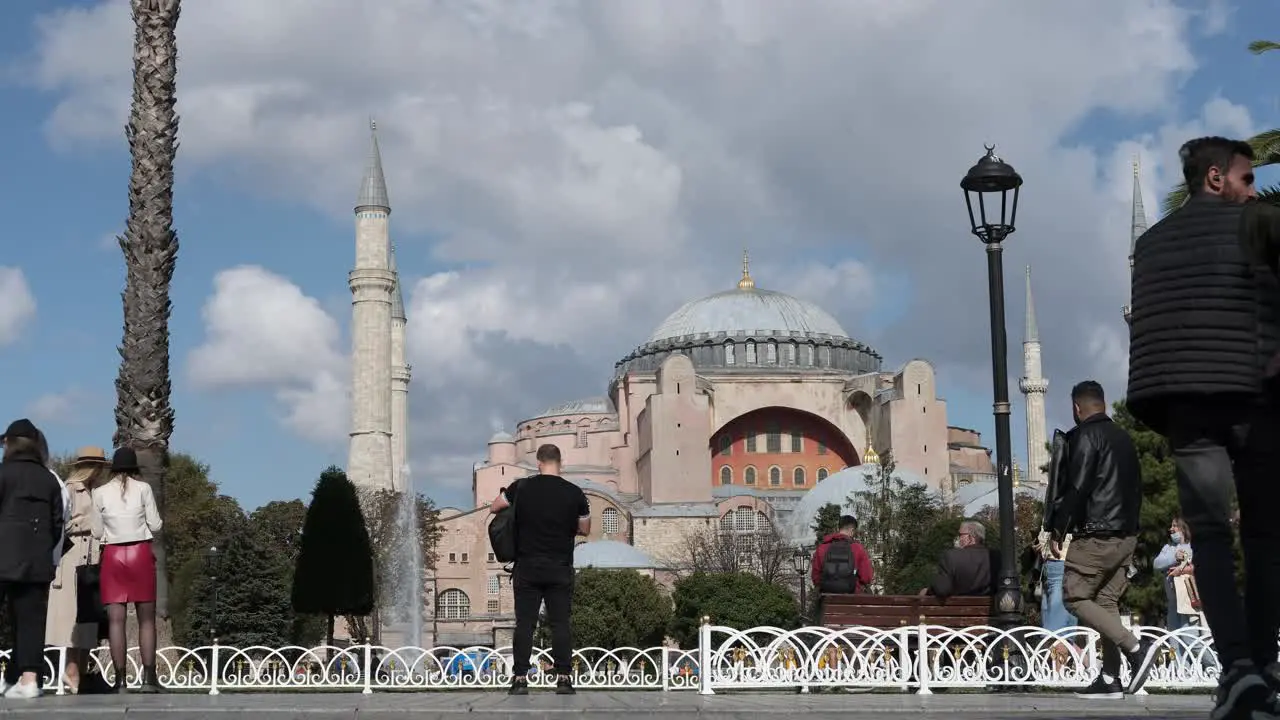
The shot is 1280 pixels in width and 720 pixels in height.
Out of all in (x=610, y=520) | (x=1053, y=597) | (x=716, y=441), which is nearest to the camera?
(x=1053, y=597)

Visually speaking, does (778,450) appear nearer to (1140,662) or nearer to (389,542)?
(389,542)

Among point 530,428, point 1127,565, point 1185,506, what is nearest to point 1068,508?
point 1127,565

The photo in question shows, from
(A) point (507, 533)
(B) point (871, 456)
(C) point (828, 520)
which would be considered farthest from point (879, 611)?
(B) point (871, 456)

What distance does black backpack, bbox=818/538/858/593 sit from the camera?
10.2 meters

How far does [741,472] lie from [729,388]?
3.56 meters

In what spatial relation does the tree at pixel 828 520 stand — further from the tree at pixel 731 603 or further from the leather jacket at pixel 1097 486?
the leather jacket at pixel 1097 486

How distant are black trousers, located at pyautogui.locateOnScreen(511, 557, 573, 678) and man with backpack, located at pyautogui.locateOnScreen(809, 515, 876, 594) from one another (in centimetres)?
317

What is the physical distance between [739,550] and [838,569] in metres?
43.1

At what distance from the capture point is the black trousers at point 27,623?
6.58m

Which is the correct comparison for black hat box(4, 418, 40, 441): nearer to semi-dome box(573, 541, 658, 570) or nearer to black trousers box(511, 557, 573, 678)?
black trousers box(511, 557, 573, 678)

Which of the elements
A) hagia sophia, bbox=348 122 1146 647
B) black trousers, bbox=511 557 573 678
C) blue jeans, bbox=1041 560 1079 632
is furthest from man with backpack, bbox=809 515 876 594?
hagia sophia, bbox=348 122 1146 647

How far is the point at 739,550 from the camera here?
174ft

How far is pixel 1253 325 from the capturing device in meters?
4.20

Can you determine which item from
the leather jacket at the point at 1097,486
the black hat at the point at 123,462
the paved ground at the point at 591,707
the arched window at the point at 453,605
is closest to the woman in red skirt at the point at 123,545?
the black hat at the point at 123,462
